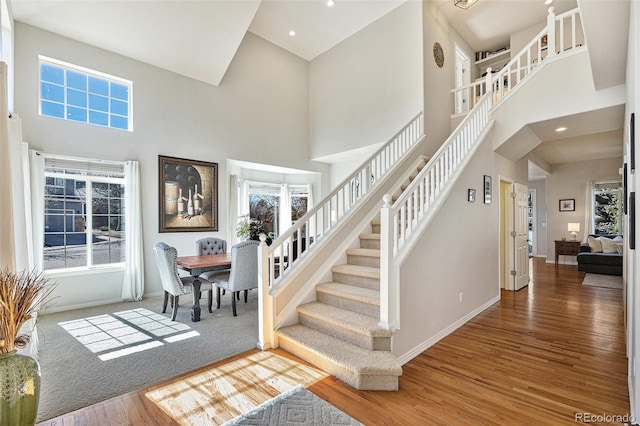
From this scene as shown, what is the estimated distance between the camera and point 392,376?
2348mm

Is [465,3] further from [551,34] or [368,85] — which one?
[368,85]

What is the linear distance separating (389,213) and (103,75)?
5173 millimetres

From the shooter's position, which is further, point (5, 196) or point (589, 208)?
point (589, 208)

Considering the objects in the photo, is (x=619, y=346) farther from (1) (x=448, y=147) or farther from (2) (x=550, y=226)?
(2) (x=550, y=226)

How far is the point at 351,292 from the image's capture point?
319cm

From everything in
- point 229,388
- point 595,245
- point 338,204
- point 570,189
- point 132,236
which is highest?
point 570,189

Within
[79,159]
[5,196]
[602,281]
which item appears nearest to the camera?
[5,196]

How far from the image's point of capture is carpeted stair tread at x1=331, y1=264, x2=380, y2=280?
3.29 metres

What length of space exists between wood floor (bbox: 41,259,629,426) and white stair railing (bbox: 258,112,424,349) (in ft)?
1.79

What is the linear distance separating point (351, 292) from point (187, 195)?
388 cm

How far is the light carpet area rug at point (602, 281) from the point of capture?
5.92 metres

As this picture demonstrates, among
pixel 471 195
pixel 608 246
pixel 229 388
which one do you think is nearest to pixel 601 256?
pixel 608 246

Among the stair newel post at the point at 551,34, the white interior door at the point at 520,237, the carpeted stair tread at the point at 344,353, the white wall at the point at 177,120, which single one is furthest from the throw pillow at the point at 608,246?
the carpeted stair tread at the point at 344,353

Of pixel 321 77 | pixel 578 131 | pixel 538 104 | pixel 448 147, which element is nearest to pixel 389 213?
pixel 448 147
